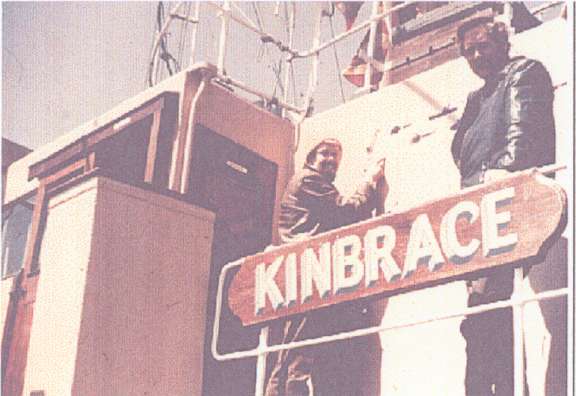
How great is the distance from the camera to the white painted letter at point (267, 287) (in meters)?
4.94

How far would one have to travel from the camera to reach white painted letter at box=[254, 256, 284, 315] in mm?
4938

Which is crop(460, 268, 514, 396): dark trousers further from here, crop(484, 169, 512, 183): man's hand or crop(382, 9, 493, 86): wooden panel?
crop(382, 9, 493, 86): wooden panel

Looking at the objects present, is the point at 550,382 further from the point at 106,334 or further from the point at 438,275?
the point at 106,334

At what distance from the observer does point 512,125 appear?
4738 millimetres

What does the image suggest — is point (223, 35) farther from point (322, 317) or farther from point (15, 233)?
point (15, 233)

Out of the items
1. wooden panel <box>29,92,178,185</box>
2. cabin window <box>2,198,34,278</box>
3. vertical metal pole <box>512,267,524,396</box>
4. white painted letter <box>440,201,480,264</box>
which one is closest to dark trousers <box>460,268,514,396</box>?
white painted letter <box>440,201,480,264</box>

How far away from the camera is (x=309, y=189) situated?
5.94 m

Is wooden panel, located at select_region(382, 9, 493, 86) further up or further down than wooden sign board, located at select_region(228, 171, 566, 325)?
further up

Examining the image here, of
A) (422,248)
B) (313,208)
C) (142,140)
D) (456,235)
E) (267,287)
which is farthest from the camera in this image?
(142,140)

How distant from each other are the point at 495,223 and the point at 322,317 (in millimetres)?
1922

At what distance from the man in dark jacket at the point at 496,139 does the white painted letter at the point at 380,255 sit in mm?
566

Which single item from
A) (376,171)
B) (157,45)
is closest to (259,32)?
(157,45)

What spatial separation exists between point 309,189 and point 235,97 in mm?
1377

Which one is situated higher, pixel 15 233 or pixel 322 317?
pixel 15 233
